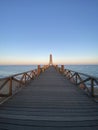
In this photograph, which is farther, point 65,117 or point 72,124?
point 65,117

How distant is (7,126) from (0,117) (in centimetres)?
55

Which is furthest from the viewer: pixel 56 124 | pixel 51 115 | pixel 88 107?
pixel 88 107

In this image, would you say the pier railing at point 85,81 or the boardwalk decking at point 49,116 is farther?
the pier railing at point 85,81

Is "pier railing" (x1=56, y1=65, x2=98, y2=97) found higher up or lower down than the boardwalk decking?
higher up

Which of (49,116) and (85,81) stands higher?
(85,81)

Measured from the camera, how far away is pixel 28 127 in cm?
312

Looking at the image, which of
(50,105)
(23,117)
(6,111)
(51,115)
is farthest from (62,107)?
(6,111)

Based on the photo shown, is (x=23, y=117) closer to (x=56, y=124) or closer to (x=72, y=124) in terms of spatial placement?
(x=56, y=124)

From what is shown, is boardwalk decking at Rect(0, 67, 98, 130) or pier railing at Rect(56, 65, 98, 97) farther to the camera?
pier railing at Rect(56, 65, 98, 97)

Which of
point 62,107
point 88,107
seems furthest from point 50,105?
point 88,107

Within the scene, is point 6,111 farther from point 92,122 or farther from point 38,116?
point 92,122

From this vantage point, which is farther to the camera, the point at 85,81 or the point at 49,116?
Answer: the point at 85,81

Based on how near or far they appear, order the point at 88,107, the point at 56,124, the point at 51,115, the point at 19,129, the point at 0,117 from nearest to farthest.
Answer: the point at 19,129
the point at 56,124
the point at 0,117
the point at 51,115
the point at 88,107

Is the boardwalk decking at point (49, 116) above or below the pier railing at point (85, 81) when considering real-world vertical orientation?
below
